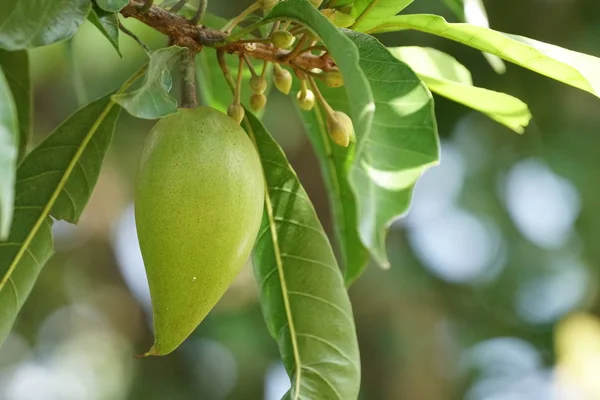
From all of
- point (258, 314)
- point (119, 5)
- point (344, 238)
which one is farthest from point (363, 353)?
point (119, 5)

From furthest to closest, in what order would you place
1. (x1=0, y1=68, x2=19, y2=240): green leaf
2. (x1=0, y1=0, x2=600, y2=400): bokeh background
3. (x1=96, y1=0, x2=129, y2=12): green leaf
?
(x1=0, y1=0, x2=600, y2=400): bokeh background → (x1=96, y1=0, x2=129, y2=12): green leaf → (x1=0, y1=68, x2=19, y2=240): green leaf

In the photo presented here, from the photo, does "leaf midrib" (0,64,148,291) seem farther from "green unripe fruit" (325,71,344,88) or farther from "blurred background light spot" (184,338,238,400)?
"blurred background light spot" (184,338,238,400)

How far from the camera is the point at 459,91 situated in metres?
0.77

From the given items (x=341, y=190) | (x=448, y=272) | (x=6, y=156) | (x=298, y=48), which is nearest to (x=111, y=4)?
(x=298, y=48)

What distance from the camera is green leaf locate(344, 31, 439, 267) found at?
487mm

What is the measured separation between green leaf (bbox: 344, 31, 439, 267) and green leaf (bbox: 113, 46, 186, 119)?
13 centimetres

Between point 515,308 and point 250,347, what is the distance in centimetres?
93

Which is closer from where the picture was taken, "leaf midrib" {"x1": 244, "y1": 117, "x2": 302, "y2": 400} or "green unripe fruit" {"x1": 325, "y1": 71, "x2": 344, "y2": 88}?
"green unripe fruit" {"x1": 325, "y1": 71, "x2": 344, "y2": 88}

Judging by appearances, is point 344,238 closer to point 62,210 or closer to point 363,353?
point 62,210

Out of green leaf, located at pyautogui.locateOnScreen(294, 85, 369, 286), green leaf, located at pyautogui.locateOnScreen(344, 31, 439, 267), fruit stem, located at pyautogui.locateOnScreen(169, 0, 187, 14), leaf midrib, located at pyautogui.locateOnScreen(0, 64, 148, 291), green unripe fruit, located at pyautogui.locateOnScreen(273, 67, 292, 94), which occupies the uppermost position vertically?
green leaf, located at pyautogui.locateOnScreen(344, 31, 439, 267)

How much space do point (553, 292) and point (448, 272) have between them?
37cm

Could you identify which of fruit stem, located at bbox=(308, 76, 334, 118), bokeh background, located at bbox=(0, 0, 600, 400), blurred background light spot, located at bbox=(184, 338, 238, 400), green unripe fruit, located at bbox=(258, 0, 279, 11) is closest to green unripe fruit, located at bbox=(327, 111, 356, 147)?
fruit stem, located at bbox=(308, 76, 334, 118)

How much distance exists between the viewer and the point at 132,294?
2.99 metres

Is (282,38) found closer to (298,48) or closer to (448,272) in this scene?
(298,48)
